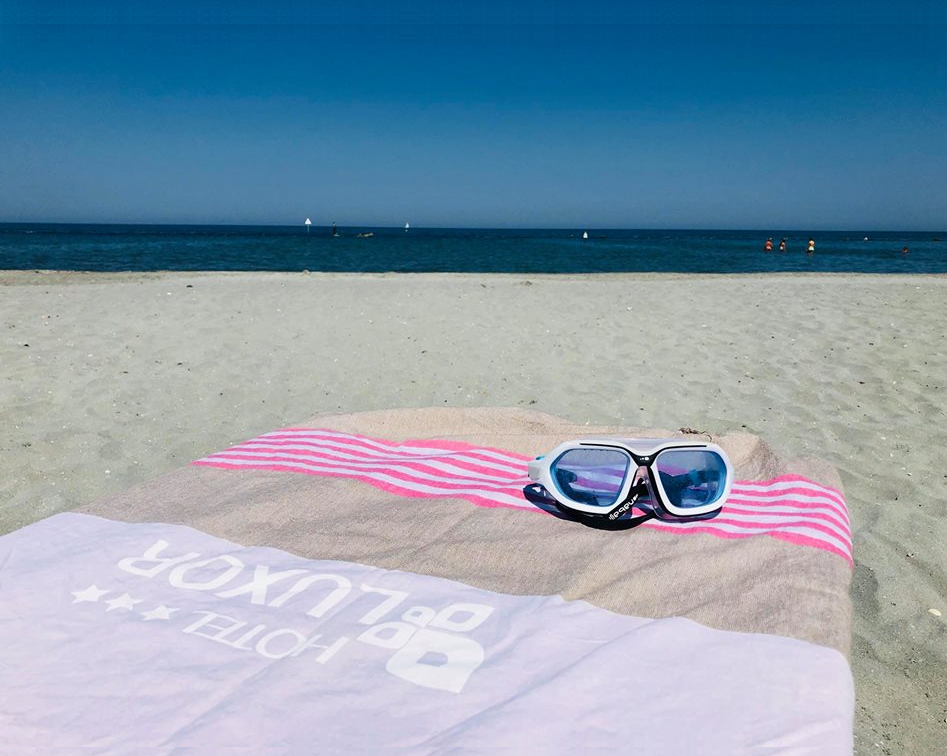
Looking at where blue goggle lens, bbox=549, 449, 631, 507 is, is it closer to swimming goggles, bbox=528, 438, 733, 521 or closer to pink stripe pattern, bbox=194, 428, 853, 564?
swimming goggles, bbox=528, 438, 733, 521

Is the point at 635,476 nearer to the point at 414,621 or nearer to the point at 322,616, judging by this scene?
the point at 414,621

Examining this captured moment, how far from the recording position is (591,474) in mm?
2254

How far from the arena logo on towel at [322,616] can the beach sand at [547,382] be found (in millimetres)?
771

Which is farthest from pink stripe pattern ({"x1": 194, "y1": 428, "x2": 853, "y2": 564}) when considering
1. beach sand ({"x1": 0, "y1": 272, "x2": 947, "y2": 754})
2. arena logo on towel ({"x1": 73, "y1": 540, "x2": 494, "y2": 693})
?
arena logo on towel ({"x1": 73, "y1": 540, "x2": 494, "y2": 693})

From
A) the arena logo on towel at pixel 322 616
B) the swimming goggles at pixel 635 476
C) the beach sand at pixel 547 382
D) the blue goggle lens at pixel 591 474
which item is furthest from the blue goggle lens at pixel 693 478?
the arena logo on towel at pixel 322 616

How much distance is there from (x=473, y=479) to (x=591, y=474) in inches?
20.8

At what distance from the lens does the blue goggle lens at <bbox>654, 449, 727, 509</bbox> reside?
2215mm

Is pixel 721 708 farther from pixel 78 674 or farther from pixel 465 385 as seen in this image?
pixel 465 385

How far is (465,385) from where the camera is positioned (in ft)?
18.7

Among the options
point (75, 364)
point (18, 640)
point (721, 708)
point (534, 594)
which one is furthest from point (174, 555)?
point (75, 364)

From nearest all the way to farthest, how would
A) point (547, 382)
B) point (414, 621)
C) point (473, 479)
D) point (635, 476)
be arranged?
point (414, 621)
point (635, 476)
point (473, 479)
point (547, 382)

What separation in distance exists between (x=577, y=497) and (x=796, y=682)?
893 millimetres

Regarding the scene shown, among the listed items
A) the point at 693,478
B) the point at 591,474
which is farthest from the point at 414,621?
the point at 693,478

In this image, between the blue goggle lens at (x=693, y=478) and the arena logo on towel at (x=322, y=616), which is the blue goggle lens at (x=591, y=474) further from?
the arena logo on towel at (x=322, y=616)
